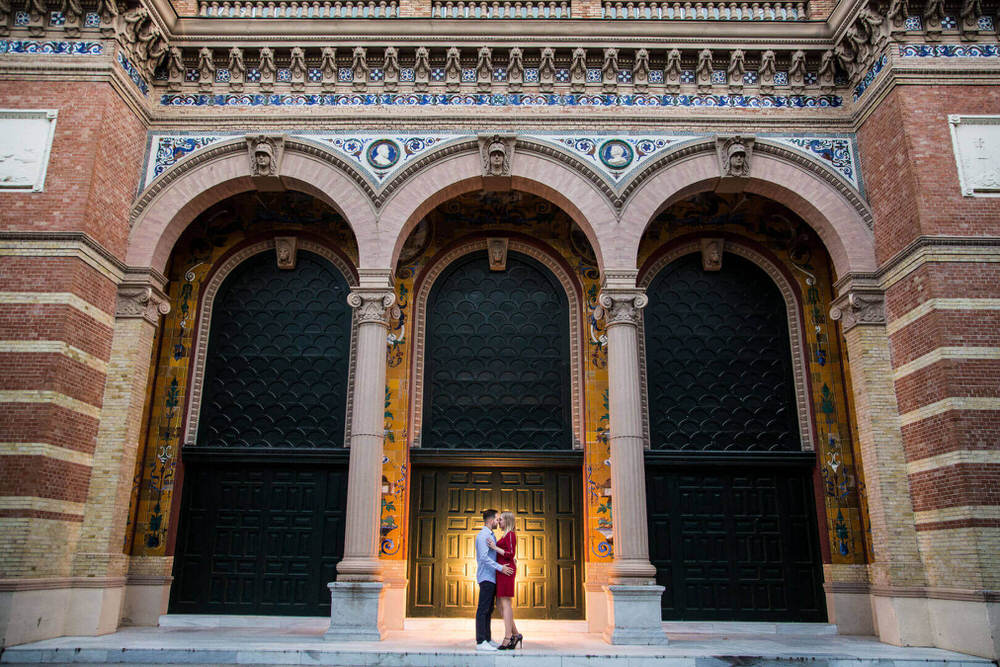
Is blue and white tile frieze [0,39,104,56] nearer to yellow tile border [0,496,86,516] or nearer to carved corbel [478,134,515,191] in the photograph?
carved corbel [478,134,515,191]

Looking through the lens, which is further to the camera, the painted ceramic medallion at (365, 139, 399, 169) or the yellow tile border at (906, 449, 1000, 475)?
the painted ceramic medallion at (365, 139, 399, 169)

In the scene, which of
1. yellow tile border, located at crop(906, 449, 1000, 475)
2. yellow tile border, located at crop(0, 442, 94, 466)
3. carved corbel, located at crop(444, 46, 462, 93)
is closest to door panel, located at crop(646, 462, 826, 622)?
yellow tile border, located at crop(906, 449, 1000, 475)

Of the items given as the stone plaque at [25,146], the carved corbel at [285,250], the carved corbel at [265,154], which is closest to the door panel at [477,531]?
the carved corbel at [285,250]

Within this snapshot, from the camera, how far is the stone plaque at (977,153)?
11.0m

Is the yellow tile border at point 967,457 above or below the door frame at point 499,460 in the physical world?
below

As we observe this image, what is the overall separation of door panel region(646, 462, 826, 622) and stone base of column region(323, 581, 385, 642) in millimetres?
4950

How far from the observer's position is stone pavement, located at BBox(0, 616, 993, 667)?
887cm

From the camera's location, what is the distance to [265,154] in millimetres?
12594

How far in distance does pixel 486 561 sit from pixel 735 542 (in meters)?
5.51

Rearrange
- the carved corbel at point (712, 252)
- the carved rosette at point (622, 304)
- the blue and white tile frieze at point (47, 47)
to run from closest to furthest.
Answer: the blue and white tile frieze at point (47, 47), the carved rosette at point (622, 304), the carved corbel at point (712, 252)

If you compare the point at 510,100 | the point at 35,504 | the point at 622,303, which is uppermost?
the point at 510,100

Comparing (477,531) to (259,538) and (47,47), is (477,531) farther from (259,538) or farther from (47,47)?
(47,47)

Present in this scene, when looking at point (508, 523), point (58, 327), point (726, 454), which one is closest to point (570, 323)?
point (726, 454)

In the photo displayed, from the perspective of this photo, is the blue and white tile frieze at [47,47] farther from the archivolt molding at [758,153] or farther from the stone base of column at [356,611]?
the stone base of column at [356,611]
